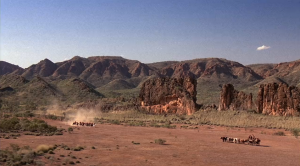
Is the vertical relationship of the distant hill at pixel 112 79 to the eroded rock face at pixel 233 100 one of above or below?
above

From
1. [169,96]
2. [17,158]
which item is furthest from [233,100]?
[17,158]

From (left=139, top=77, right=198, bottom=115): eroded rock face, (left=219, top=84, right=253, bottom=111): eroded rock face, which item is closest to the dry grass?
(left=219, top=84, right=253, bottom=111): eroded rock face

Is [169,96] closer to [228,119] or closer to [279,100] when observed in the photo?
[228,119]

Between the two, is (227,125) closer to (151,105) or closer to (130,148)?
(151,105)

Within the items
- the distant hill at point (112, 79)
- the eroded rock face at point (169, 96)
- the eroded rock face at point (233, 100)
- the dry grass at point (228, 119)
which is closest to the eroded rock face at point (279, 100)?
the dry grass at point (228, 119)

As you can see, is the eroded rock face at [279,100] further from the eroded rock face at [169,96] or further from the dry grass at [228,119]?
the eroded rock face at [169,96]

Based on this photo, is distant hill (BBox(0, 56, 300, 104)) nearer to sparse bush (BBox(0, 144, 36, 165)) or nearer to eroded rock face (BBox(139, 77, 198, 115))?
eroded rock face (BBox(139, 77, 198, 115))
